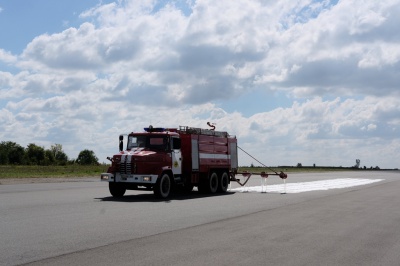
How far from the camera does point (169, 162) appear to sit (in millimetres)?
20859

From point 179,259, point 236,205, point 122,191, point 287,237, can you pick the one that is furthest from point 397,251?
point 122,191

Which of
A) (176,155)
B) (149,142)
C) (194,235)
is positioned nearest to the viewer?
(194,235)

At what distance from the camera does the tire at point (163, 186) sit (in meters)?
19.9

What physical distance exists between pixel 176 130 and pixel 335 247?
47.0 feet

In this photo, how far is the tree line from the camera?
469 feet

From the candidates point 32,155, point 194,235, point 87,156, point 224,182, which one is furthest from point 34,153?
point 194,235

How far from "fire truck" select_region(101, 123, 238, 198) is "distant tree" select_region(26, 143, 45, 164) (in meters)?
129

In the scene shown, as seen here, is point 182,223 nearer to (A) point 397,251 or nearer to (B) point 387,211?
(A) point 397,251

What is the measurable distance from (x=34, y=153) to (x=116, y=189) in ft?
455

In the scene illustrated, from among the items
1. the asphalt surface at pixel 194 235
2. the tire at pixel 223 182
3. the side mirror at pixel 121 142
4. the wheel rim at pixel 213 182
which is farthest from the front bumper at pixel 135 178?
the tire at pixel 223 182

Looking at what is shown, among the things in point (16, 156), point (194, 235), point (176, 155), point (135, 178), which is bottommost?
point (194, 235)

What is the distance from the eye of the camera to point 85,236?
1014cm

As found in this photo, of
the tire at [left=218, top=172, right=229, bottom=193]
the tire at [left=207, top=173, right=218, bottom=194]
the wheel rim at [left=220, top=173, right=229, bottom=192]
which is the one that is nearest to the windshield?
the tire at [left=207, top=173, right=218, bottom=194]

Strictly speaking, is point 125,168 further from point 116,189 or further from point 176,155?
point 176,155
